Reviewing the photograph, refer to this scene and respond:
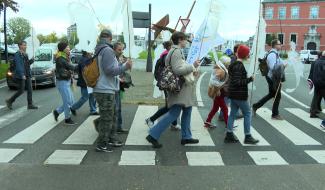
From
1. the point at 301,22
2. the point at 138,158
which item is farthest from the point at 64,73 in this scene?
the point at 301,22

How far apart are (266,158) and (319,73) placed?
4032 millimetres

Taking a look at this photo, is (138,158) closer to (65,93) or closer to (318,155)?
(318,155)

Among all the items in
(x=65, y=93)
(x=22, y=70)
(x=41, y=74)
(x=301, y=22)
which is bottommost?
(x=41, y=74)

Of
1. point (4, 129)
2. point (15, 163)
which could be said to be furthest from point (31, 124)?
point (15, 163)

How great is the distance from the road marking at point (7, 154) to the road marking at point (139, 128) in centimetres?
177

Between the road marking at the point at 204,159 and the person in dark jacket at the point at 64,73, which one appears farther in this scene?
the person in dark jacket at the point at 64,73

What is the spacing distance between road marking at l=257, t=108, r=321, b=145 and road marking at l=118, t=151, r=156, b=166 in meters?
2.66

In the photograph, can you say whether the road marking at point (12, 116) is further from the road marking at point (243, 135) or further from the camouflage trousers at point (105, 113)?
the road marking at point (243, 135)

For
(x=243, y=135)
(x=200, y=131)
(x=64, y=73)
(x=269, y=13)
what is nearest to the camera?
(x=243, y=135)

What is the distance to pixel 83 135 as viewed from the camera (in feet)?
26.7

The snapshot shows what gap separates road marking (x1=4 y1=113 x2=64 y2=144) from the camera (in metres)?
7.69

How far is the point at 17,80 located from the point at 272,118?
6.16 m

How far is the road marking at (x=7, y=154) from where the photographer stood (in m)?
6.43

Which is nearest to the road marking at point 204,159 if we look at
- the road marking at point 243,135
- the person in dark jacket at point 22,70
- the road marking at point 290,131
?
the road marking at point 243,135
